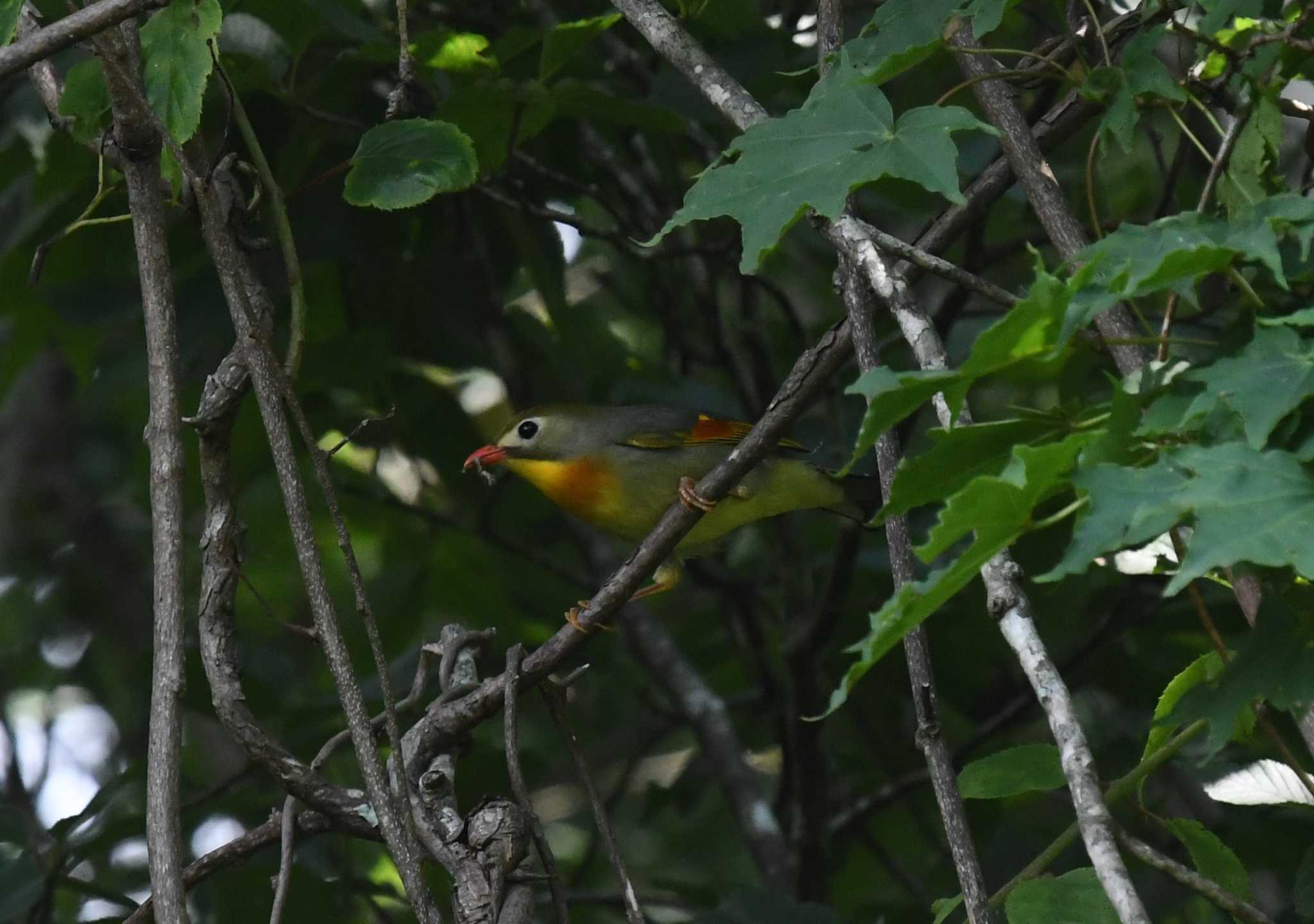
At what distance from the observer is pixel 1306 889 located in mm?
2895

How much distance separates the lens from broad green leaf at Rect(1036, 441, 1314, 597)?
5.17 feet

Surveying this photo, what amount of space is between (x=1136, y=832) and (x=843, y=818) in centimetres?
111

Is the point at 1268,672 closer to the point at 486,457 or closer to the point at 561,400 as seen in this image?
the point at 486,457

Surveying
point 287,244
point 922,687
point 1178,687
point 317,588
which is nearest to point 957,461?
point 922,687

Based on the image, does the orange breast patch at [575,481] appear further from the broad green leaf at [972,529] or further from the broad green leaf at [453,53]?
the broad green leaf at [972,529]

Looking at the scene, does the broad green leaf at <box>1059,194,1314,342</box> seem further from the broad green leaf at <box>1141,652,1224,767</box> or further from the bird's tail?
the bird's tail

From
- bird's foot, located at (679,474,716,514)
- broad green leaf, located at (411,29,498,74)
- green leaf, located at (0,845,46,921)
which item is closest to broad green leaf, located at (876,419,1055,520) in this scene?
bird's foot, located at (679,474,716,514)

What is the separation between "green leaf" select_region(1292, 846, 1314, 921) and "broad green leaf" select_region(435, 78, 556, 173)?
2.67 meters

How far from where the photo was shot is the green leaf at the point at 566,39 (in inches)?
150

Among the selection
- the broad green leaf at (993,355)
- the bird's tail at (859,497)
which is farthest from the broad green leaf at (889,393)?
the bird's tail at (859,497)

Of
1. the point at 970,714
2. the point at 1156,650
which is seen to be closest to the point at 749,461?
the point at 1156,650

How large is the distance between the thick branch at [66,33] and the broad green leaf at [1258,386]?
200 cm

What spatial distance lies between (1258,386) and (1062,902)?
0.94m

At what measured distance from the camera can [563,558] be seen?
701 centimetres
